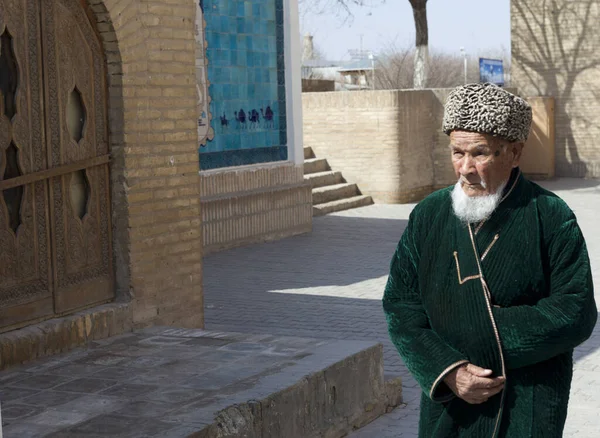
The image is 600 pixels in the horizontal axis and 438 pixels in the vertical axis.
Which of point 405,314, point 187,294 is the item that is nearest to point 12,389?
point 187,294

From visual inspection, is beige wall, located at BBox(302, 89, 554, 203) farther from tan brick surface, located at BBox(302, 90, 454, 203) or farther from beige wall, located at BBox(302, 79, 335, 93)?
beige wall, located at BBox(302, 79, 335, 93)

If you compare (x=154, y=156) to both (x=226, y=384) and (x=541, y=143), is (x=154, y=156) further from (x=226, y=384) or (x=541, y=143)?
(x=541, y=143)

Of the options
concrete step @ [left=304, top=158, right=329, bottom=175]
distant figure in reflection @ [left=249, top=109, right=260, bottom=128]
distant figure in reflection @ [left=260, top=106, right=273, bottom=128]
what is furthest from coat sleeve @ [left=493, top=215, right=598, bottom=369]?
concrete step @ [left=304, top=158, right=329, bottom=175]

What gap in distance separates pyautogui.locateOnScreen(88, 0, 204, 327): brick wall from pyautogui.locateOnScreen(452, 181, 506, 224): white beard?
3810mm

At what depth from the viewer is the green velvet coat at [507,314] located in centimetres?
312

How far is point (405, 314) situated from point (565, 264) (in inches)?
19.7

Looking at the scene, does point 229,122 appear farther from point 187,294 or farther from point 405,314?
point 405,314

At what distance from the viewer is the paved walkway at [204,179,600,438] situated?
671cm

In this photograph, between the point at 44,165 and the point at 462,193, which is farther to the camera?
the point at 44,165

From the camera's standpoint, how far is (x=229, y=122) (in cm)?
1336

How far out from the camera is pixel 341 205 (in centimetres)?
1791

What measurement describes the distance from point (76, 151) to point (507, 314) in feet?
13.0

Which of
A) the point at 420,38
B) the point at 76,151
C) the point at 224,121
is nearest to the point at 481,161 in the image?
the point at 76,151

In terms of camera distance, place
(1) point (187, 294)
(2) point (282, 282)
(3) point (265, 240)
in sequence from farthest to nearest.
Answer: (3) point (265, 240)
(2) point (282, 282)
(1) point (187, 294)
